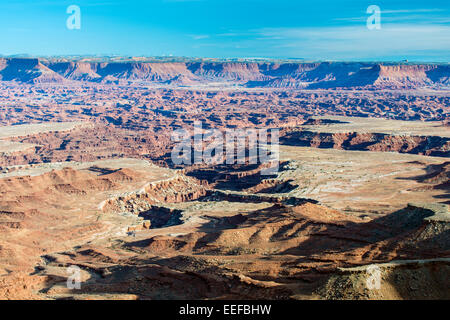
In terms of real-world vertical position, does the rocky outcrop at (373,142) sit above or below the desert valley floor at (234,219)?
above

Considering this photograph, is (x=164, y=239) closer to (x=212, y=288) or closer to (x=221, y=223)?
(x=221, y=223)

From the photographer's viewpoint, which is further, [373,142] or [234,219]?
[373,142]

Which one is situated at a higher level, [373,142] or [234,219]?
[373,142]

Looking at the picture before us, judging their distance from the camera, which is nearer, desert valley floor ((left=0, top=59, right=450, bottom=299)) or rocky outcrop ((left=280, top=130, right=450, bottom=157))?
desert valley floor ((left=0, top=59, right=450, bottom=299))

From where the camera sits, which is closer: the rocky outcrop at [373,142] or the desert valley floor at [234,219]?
the desert valley floor at [234,219]

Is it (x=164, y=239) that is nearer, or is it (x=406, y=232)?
(x=406, y=232)

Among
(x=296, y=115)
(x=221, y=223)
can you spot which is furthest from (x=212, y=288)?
(x=296, y=115)

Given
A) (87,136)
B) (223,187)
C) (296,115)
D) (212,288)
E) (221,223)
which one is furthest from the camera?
(296,115)
